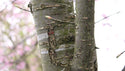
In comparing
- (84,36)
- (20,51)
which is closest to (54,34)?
(84,36)

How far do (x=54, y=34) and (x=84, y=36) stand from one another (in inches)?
7.2

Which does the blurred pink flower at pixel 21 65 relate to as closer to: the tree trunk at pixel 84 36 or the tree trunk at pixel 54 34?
the tree trunk at pixel 54 34

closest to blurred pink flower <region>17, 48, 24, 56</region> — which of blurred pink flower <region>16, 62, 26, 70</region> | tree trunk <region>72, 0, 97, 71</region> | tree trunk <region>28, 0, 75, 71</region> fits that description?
blurred pink flower <region>16, 62, 26, 70</region>

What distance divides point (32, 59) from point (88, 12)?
800 centimetres

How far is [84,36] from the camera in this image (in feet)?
2.78

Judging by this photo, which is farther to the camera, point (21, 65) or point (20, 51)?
point (20, 51)

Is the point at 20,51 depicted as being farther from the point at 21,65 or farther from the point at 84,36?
the point at 84,36

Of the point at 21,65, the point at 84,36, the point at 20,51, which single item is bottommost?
the point at 21,65

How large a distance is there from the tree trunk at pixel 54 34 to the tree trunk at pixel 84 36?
10 cm

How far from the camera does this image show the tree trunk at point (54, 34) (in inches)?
38.2

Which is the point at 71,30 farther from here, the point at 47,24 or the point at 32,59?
the point at 32,59

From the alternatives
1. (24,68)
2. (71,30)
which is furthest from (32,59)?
(71,30)

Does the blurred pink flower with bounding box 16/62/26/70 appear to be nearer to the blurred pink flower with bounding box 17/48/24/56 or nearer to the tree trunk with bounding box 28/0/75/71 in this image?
the blurred pink flower with bounding box 17/48/24/56

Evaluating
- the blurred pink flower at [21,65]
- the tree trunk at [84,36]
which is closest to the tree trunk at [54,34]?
the tree trunk at [84,36]
